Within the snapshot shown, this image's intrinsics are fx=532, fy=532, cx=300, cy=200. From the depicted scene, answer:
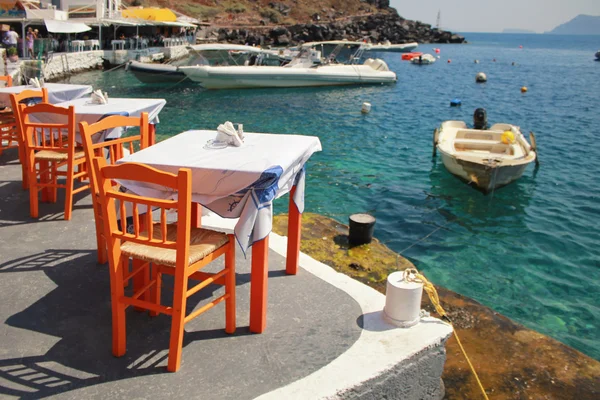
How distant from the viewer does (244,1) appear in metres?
81.1

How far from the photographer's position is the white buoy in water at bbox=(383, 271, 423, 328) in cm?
341

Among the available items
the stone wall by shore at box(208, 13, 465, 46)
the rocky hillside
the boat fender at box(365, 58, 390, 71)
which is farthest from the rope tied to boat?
the rocky hillside

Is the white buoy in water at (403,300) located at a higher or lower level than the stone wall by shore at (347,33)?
lower

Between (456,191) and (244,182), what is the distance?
358 inches

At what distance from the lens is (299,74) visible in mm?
27344

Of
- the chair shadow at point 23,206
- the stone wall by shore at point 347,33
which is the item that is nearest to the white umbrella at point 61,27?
the chair shadow at point 23,206

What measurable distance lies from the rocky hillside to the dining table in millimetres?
59106

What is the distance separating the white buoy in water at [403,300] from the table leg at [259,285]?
818 mm

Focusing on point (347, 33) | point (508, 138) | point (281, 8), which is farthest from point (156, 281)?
point (281, 8)

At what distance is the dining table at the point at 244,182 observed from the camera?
9.84 ft

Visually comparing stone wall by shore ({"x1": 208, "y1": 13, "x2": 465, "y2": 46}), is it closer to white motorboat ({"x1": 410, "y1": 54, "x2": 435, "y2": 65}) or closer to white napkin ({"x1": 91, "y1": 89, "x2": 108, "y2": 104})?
white motorboat ({"x1": 410, "y1": 54, "x2": 435, "y2": 65})

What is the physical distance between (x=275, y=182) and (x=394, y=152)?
41.5ft

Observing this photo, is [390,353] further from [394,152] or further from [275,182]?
[394,152]

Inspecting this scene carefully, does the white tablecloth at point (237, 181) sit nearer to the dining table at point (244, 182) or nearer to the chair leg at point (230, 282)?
the dining table at point (244, 182)
